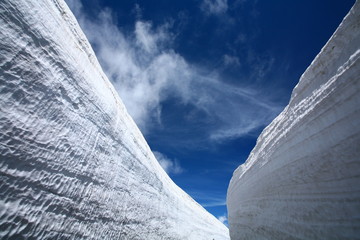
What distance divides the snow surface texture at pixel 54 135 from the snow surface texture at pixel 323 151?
7.40 ft

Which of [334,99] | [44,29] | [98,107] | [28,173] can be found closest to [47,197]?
[28,173]

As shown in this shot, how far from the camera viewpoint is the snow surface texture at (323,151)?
1.33 m

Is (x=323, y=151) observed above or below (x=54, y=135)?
above

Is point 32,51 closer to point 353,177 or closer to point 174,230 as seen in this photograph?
point 353,177

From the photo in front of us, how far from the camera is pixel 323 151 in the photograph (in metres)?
1.59

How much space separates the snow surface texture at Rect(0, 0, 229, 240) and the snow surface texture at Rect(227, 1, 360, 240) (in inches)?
88.8

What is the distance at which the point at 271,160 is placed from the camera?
2.76 meters

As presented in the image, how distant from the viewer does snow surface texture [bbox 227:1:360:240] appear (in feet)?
4.36

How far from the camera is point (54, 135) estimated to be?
1602 mm

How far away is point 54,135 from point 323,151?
95.3 inches

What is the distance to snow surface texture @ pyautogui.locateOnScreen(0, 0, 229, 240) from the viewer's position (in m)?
1.27

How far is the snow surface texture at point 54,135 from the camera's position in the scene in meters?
1.27

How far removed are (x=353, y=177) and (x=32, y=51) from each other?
268cm

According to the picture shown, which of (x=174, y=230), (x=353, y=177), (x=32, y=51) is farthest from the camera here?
(x=174, y=230)
